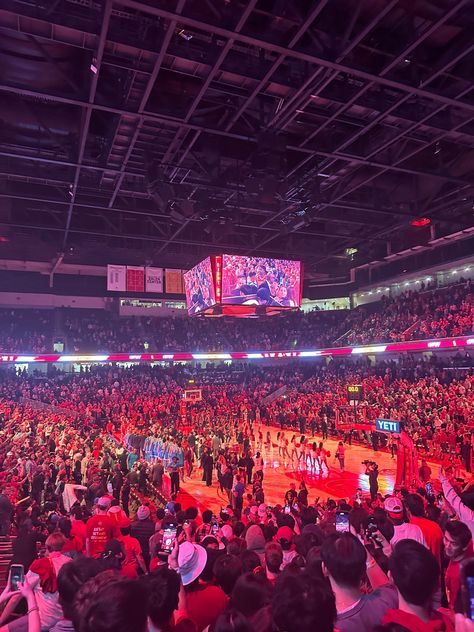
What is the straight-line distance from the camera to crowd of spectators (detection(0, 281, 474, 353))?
2953cm

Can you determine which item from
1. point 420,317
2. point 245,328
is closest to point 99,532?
point 420,317

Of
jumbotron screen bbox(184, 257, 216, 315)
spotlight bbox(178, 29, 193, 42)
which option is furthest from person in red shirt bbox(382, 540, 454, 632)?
jumbotron screen bbox(184, 257, 216, 315)

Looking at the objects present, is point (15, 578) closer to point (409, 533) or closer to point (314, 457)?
point (409, 533)

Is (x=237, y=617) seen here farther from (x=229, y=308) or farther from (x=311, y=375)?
(x=311, y=375)

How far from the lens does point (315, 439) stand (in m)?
24.8

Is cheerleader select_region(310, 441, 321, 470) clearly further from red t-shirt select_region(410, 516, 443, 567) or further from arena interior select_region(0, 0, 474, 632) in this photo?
red t-shirt select_region(410, 516, 443, 567)

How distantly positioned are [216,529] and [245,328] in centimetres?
3479

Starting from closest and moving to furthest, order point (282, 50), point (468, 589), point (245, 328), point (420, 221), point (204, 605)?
point (468, 589) < point (204, 605) < point (282, 50) < point (420, 221) < point (245, 328)

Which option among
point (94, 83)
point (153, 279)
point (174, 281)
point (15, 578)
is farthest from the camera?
point (174, 281)

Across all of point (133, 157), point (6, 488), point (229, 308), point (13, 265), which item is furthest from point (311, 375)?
point (6, 488)

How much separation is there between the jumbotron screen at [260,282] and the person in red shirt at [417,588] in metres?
17.8

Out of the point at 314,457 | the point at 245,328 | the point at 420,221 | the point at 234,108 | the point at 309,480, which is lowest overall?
the point at 309,480

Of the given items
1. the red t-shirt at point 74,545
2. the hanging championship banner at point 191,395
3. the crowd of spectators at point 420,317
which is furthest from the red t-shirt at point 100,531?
the crowd of spectators at point 420,317

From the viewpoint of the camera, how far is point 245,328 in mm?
41250
